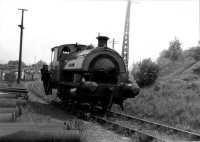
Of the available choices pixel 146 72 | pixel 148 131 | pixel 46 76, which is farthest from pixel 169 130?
pixel 146 72

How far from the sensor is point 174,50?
7600cm

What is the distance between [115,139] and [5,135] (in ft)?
12.5

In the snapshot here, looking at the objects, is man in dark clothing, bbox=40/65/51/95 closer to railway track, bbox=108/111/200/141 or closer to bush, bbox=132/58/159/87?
railway track, bbox=108/111/200/141

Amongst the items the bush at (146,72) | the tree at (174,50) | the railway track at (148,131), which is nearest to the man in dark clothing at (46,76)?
the railway track at (148,131)

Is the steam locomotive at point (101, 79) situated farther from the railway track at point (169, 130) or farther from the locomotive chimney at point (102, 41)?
the railway track at point (169, 130)

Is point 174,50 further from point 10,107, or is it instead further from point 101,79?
point 10,107

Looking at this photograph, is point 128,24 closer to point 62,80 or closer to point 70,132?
point 62,80

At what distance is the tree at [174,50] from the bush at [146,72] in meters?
48.5

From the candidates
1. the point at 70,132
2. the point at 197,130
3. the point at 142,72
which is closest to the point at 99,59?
the point at 197,130

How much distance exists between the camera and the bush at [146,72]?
82.6ft

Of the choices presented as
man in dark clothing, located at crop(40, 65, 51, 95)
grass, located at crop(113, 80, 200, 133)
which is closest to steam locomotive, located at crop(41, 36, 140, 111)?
grass, located at crop(113, 80, 200, 133)

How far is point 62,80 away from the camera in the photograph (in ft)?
52.8

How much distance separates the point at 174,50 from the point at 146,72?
5296 centimetres

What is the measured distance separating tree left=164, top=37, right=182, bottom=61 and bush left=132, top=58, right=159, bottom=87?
48528 millimetres
